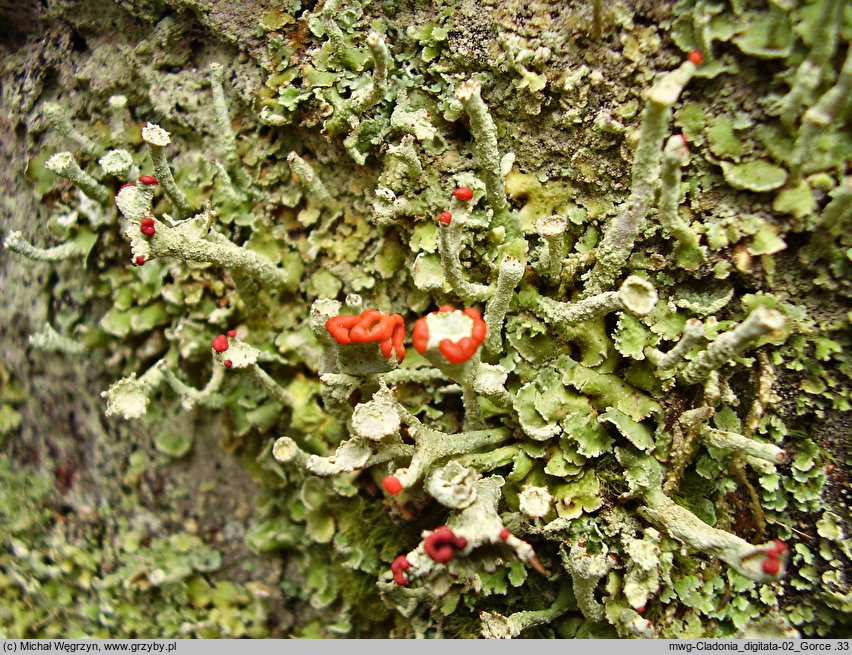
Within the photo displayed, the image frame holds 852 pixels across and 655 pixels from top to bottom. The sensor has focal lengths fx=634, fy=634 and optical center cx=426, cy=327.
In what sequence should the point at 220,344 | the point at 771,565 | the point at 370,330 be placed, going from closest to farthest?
the point at 771,565 < the point at 370,330 < the point at 220,344

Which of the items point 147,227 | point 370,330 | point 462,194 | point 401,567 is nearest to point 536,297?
point 462,194

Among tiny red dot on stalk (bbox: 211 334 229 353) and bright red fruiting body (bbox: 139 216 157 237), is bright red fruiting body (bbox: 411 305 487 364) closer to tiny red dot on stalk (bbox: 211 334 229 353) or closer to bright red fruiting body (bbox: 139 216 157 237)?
tiny red dot on stalk (bbox: 211 334 229 353)

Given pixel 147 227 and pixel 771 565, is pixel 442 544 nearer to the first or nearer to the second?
pixel 771 565

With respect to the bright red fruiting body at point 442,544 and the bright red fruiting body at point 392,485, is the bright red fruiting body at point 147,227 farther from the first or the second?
the bright red fruiting body at point 442,544

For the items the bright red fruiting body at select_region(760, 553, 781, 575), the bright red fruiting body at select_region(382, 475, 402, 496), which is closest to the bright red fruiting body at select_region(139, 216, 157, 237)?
the bright red fruiting body at select_region(382, 475, 402, 496)

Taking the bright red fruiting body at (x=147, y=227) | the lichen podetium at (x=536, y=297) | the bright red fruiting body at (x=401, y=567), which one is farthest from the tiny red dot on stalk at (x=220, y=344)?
the bright red fruiting body at (x=401, y=567)
